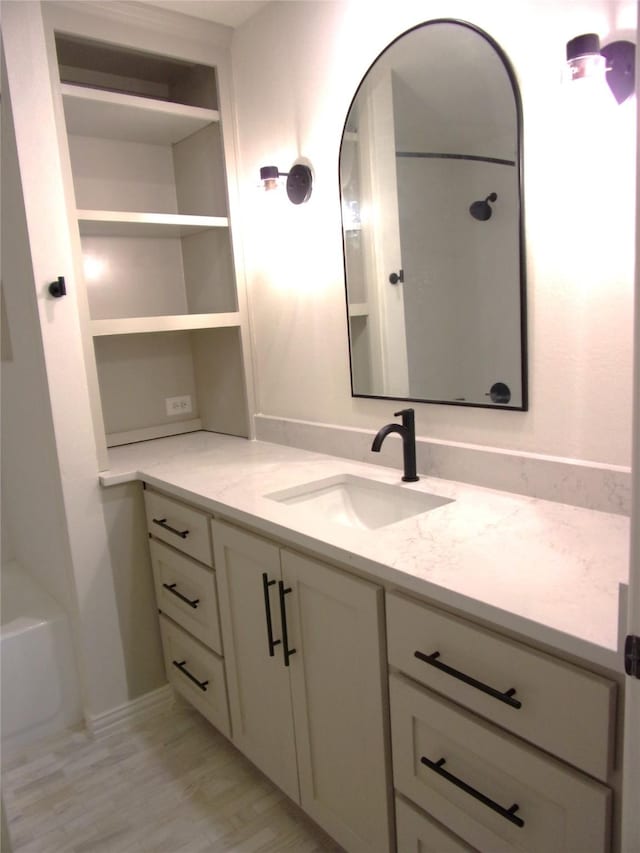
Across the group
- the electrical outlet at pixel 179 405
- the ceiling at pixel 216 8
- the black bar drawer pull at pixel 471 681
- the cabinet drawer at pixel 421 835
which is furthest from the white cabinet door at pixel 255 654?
the ceiling at pixel 216 8

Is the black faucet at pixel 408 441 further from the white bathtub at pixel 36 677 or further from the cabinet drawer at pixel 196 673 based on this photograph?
the white bathtub at pixel 36 677

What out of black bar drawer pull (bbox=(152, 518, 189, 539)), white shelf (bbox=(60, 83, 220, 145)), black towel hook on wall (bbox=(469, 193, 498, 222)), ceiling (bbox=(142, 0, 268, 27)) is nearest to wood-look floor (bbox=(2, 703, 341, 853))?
black bar drawer pull (bbox=(152, 518, 189, 539))

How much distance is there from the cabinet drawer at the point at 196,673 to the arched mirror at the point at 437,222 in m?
1.00

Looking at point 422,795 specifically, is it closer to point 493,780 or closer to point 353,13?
point 493,780

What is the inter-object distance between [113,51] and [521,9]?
1588mm

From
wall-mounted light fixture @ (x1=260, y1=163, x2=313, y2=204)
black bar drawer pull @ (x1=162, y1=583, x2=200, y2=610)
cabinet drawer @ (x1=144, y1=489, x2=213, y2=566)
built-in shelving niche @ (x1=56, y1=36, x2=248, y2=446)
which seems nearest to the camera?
cabinet drawer @ (x1=144, y1=489, x2=213, y2=566)

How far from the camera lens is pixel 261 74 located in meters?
2.25

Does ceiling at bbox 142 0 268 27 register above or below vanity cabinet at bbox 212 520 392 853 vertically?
Answer: above

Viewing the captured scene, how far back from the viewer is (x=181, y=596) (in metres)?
2.08

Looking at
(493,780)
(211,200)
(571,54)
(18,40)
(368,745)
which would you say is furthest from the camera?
(211,200)

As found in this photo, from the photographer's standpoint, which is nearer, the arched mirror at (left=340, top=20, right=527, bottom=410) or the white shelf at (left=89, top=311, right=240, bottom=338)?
the arched mirror at (left=340, top=20, right=527, bottom=410)

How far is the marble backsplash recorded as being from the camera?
1438 millimetres

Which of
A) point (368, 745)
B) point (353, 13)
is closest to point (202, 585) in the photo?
point (368, 745)

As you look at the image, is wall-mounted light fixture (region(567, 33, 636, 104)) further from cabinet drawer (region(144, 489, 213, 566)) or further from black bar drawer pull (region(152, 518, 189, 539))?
black bar drawer pull (region(152, 518, 189, 539))
